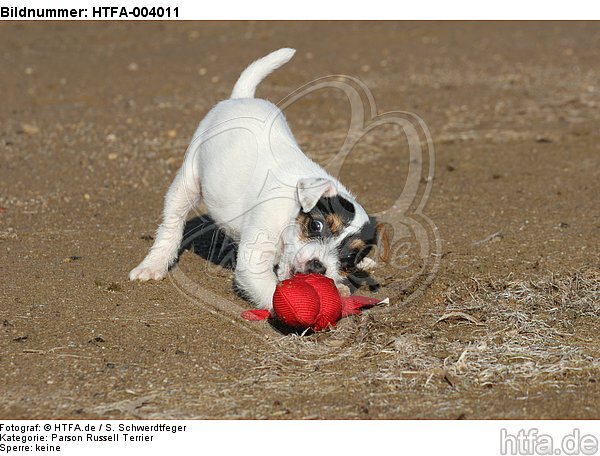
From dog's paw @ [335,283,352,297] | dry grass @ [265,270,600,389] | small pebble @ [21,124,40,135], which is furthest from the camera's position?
small pebble @ [21,124,40,135]

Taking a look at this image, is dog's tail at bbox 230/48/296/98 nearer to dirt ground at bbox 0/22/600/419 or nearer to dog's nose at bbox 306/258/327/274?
dirt ground at bbox 0/22/600/419

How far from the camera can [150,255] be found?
6.96 meters

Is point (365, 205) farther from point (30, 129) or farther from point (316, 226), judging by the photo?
point (30, 129)

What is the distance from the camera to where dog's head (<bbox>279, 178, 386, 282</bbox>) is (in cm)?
576

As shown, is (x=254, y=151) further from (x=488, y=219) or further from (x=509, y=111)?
(x=509, y=111)

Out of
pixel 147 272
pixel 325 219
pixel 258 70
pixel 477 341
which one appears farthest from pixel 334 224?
pixel 258 70

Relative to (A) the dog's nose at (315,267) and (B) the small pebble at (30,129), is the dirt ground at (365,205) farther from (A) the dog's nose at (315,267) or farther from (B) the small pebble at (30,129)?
(A) the dog's nose at (315,267)

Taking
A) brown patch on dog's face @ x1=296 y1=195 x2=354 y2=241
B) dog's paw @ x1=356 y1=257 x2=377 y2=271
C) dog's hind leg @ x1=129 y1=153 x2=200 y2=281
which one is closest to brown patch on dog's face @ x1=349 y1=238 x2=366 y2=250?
brown patch on dog's face @ x1=296 y1=195 x2=354 y2=241

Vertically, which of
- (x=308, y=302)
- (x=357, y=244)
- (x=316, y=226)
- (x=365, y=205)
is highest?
(x=365, y=205)

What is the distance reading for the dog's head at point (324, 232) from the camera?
18.9 ft

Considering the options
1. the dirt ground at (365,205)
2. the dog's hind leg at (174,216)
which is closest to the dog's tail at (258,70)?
the dog's hind leg at (174,216)

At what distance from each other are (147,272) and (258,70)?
1870 mm

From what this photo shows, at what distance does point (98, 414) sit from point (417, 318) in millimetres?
2245

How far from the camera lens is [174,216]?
7082mm
